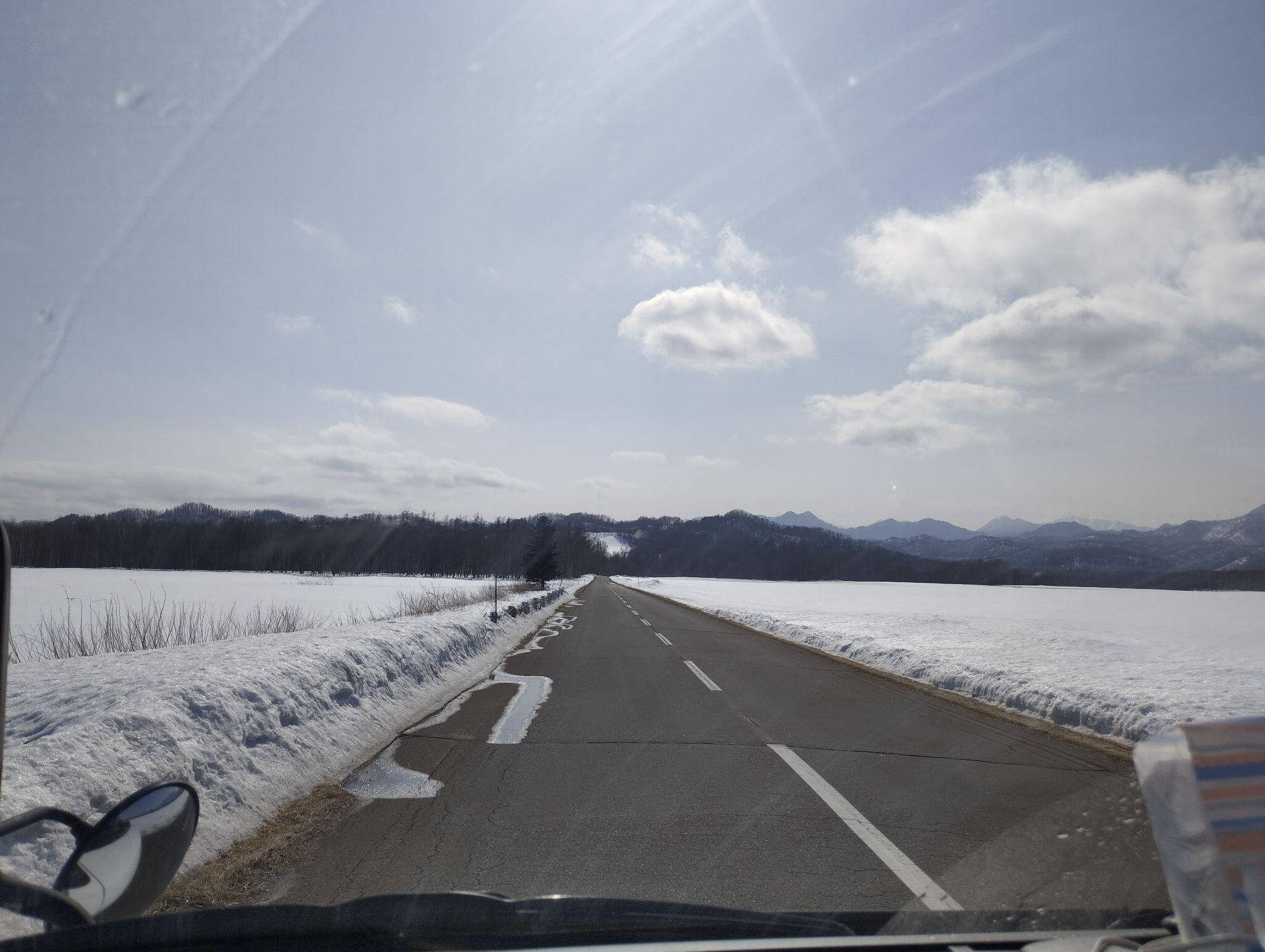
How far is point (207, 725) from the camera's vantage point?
18.1 feet

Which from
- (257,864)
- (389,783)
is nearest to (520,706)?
(389,783)

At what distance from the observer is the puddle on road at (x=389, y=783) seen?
5.36m

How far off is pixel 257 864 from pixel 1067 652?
663 inches

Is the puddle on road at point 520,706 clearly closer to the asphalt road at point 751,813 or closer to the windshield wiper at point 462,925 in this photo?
the asphalt road at point 751,813

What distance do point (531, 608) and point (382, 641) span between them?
56.4ft

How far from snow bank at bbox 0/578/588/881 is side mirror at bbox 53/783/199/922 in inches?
76.3

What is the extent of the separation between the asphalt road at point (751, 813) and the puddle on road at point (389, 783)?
0.34ft

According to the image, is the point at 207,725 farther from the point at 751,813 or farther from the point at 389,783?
the point at 751,813

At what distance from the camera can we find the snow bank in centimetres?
421

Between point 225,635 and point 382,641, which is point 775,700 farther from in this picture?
point 225,635

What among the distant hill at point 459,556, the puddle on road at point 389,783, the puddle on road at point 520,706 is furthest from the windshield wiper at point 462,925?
the distant hill at point 459,556

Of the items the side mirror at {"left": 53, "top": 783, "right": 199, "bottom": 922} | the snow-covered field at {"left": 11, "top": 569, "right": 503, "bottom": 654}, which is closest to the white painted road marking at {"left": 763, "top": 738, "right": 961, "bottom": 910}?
the side mirror at {"left": 53, "top": 783, "right": 199, "bottom": 922}

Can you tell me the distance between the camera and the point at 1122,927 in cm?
305

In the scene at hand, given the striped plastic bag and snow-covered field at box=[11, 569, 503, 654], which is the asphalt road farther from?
snow-covered field at box=[11, 569, 503, 654]
